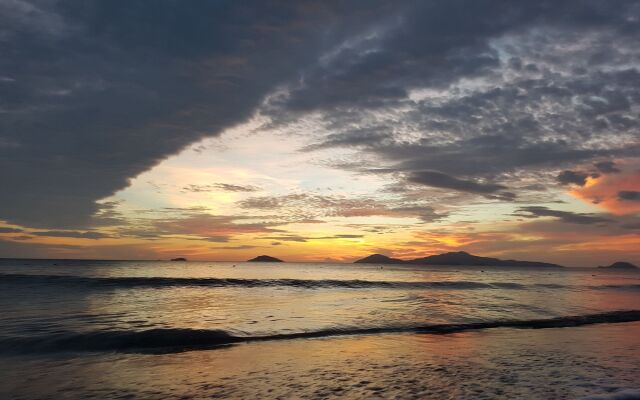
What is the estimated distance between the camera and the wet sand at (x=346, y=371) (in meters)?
10.2

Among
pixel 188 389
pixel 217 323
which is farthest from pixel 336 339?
pixel 188 389

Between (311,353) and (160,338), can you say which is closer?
(311,353)

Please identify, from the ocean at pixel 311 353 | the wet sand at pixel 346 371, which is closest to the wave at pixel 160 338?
the ocean at pixel 311 353

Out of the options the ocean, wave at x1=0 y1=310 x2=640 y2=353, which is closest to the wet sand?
the ocean

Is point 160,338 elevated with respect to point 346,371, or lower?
lower

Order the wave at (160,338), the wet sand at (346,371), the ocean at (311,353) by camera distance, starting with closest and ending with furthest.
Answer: the wet sand at (346,371) < the ocean at (311,353) < the wave at (160,338)

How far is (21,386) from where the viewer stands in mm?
10773

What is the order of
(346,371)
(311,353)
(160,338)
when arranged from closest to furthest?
(346,371)
(311,353)
(160,338)

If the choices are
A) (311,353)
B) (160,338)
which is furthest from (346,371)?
(160,338)

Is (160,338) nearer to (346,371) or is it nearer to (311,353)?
(311,353)

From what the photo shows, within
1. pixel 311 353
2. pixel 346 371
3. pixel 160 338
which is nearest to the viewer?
pixel 346 371

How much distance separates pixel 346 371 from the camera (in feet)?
39.8

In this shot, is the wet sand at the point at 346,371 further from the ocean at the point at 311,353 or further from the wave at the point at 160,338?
the wave at the point at 160,338

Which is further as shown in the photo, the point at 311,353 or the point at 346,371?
the point at 311,353
